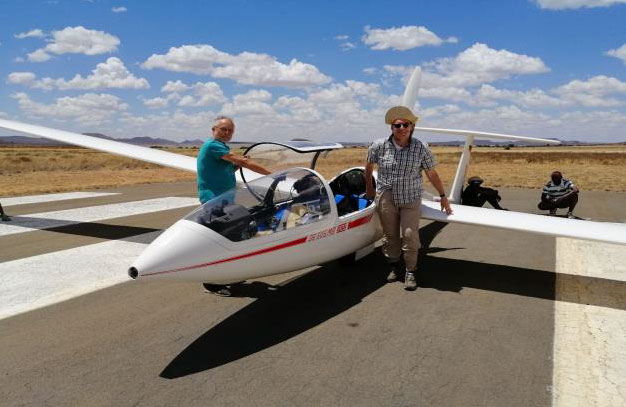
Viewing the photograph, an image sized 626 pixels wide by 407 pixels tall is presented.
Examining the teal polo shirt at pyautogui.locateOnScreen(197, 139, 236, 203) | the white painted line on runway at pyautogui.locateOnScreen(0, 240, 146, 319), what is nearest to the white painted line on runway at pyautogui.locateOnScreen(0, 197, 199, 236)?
the white painted line on runway at pyautogui.locateOnScreen(0, 240, 146, 319)

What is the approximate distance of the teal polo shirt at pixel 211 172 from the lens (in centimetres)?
561

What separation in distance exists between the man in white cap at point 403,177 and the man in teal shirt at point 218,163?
6.02ft

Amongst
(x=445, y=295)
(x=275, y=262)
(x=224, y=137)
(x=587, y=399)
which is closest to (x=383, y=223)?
(x=445, y=295)

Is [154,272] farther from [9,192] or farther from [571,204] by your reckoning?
[9,192]

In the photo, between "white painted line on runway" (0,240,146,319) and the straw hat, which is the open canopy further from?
"white painted line on runway" (0,240,146,319)

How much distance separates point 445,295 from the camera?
5.93 meters

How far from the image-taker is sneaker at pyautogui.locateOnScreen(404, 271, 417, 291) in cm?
611

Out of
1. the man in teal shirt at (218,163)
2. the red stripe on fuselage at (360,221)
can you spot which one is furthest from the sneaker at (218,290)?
the red stripe on fuselage at (360,221)

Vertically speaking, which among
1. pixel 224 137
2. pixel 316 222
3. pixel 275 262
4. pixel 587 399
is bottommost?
pixel 587 399

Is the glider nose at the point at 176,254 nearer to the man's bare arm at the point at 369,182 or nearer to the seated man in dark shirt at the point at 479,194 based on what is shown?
the man's bare arm at the point at 369,182

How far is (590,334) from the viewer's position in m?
4.74

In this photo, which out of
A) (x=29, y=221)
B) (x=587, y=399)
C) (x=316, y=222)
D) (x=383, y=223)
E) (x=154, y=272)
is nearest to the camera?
(x=587, y=399)

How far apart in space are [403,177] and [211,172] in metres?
2.67

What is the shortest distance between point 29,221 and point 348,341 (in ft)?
34.4
